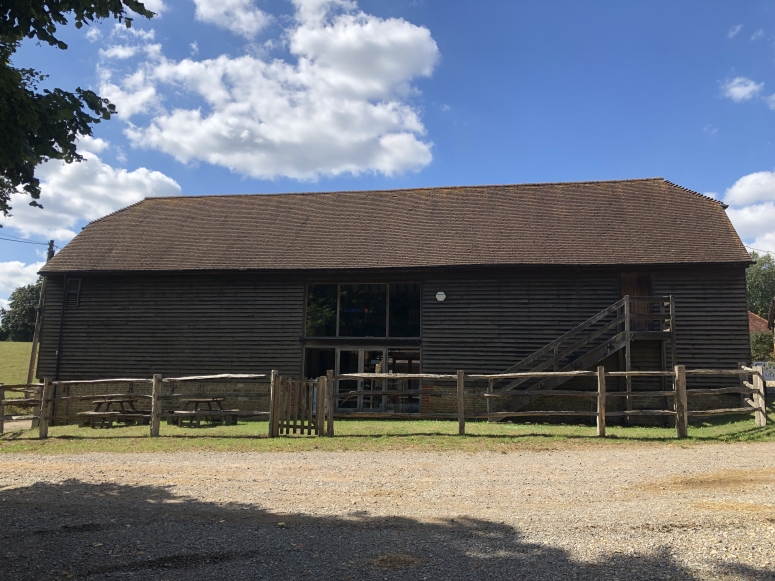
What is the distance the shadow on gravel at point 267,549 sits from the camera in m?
4.54

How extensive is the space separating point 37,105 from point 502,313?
1344 cm

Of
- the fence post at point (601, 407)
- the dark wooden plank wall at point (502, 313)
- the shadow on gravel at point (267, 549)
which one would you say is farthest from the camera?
the dark wooden plank wall at point (502, 313)

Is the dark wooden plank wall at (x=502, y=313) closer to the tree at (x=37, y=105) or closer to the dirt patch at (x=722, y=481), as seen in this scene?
the dirt patch at (x=722, y=481)

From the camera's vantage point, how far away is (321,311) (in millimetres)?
18484

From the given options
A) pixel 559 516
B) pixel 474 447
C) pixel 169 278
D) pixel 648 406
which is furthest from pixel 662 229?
pixel 169 278

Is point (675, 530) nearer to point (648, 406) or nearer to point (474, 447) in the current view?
point (474, 447)

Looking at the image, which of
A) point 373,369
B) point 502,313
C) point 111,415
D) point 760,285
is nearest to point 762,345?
point 760,285

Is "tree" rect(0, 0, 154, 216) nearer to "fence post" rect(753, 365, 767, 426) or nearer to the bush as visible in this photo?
"fence post" rect(753, 365, 767, 426)

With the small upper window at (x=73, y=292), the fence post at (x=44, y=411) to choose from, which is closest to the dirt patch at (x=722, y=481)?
the fence post at (x=44, y=411)

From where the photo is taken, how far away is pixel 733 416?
15.8 metres

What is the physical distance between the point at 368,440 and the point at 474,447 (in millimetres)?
2109

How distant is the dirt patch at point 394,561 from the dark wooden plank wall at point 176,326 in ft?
44.0

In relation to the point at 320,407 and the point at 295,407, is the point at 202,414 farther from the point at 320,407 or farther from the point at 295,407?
the point at 320,407

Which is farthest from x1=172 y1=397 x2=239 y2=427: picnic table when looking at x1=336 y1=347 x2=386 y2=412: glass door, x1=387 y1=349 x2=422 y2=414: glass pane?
x1=387 y1=349 x2=422 y2=414: glass pane
